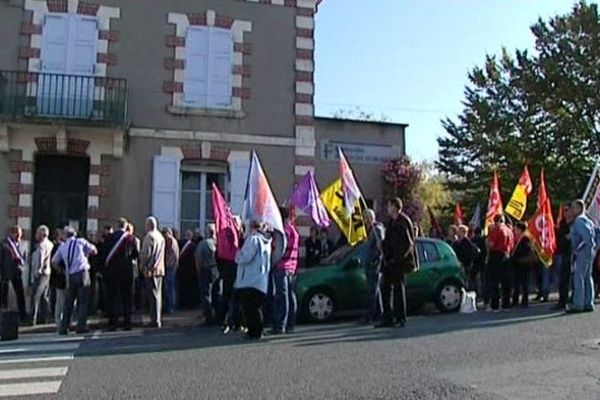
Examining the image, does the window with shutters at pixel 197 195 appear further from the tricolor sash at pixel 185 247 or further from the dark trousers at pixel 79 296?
the dark trousers at pixel 79 296

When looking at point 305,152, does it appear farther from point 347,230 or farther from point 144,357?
point 144,357

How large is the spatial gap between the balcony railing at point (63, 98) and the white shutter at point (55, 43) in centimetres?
43

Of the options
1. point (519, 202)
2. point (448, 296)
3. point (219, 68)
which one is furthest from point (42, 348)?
point (519, 202)

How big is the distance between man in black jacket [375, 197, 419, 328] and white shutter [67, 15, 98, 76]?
900cm

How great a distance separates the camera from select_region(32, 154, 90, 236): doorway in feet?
55.9

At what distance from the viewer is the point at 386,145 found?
23.3m

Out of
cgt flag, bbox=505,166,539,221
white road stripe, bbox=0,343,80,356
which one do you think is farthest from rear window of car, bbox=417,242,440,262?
white road stripe, bbox=0,343,80,356

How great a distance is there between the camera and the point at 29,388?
768 cm

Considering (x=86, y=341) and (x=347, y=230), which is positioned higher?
(x=347, y=230)

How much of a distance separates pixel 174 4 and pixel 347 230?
724cm

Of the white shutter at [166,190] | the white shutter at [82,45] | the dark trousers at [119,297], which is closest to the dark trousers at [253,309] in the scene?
the dark trousers at [119,297]

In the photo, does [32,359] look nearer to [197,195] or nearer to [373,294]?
[373,294]

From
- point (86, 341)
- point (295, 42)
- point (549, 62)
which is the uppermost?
point (549, 62)

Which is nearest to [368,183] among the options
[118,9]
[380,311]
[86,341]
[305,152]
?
[305,152]
